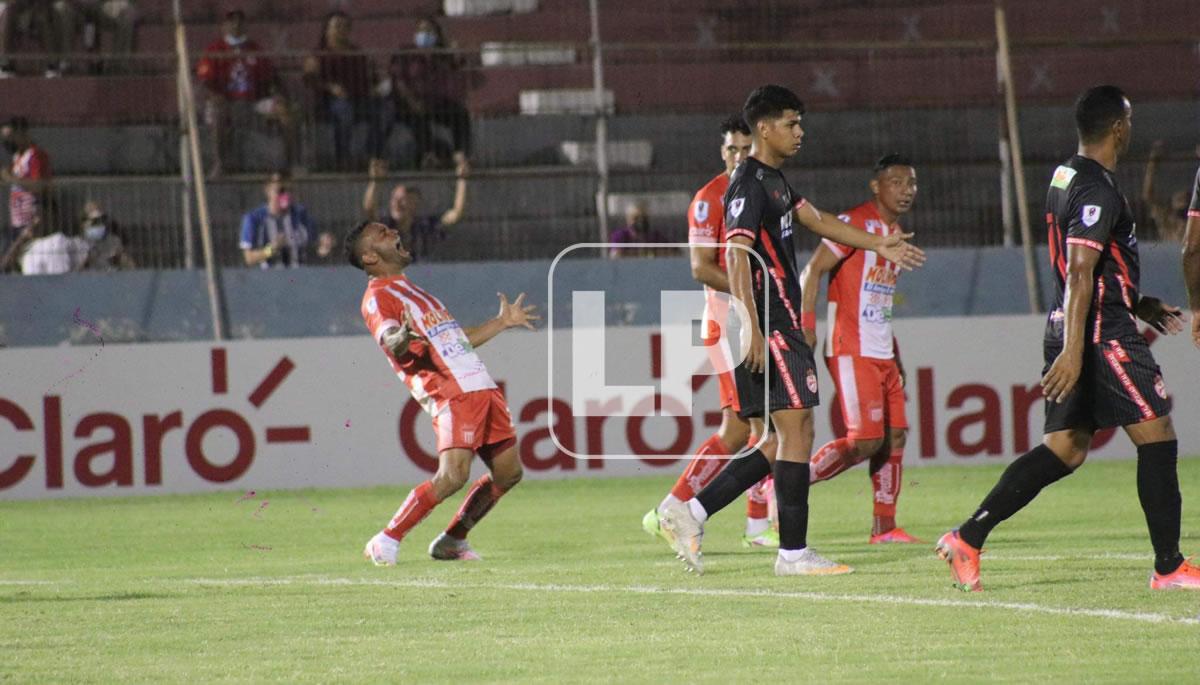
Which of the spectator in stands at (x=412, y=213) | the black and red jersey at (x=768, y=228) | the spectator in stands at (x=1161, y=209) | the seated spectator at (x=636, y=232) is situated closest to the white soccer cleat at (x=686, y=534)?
the black and red jersey at (x=768, y=228)

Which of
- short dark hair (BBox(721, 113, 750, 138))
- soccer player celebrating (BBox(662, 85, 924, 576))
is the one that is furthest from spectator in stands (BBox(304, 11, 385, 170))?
soccer player celebrating (BBox(662, 85, 924, 576))

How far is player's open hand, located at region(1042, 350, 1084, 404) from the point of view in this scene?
6.89 metres

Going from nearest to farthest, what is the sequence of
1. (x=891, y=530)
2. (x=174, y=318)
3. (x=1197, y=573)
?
1. (x=1197, y=573)
2. (x=891, y=530)
3. (x=174, y=318)

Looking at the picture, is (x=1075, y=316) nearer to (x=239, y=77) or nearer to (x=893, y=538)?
(x=893, y=538)

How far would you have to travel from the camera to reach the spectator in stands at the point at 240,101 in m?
16.7

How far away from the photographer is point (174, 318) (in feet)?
50.6

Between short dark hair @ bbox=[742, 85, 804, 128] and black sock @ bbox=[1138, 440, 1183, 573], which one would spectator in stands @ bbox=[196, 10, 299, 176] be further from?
black sock @ bbox=[1138, 440, 1183, 573]

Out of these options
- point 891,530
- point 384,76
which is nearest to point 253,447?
point 384,76

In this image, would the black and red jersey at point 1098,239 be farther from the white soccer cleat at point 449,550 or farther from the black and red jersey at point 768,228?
the white soccer cleat at point 449,550

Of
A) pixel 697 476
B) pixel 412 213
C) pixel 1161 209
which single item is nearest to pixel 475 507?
pixel 697 476

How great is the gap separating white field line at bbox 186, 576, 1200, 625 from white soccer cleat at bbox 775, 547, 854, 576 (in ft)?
1.46

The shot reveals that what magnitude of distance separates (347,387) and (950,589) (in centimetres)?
801

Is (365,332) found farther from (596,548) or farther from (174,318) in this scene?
(596,548)

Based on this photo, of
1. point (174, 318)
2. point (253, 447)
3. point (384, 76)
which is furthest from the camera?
point (384, 76)
